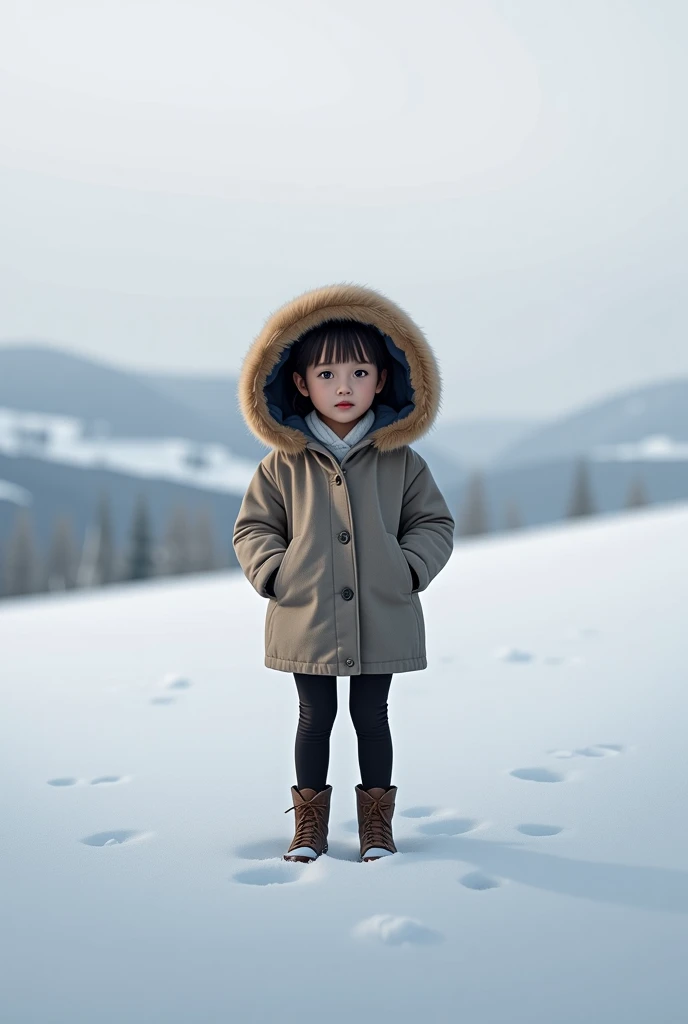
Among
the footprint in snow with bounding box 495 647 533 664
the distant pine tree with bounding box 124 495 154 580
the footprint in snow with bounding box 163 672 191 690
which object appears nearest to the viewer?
the footprint in snow with bounding box 163 672 191 690

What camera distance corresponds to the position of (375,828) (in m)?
2.54

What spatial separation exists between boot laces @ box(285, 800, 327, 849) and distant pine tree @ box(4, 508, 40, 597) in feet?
120

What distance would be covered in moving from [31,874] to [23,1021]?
706 millimetres

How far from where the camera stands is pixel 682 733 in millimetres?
3385

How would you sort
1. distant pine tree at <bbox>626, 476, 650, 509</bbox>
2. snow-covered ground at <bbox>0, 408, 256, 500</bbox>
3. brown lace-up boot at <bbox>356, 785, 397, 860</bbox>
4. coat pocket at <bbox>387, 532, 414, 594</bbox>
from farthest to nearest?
1. snow-covered ground at <bbox>0, 408, 256, 500</bbox>
2. distant pine tree at <bbox>626, 476, 650, 509</bbox>
3. coat pocket at <bbox>387, 532, 414, 594</bbox>
4. brown lace-up boot at <bbox>356, 785, 397, 860</bbox>

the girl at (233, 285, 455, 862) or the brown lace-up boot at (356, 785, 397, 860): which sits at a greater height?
the girl at (233, 285, 455, 862)

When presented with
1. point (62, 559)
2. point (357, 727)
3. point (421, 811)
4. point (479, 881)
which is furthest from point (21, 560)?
point (479, 881)

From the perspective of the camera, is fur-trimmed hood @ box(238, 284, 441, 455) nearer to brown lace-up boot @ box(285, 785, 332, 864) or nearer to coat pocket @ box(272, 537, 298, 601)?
coat pocket @ box(272, 537, 298, 601)

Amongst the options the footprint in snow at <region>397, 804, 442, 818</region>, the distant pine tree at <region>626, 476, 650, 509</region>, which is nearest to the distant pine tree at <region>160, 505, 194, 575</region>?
the distant pine tree at <region>626, 476, 650, 509</region>

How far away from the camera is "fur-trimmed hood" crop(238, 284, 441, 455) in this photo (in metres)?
2.62

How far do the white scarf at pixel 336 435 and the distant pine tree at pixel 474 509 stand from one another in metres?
35.1

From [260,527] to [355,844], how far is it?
921mm

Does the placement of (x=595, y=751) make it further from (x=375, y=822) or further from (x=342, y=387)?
(x=342, y=387)

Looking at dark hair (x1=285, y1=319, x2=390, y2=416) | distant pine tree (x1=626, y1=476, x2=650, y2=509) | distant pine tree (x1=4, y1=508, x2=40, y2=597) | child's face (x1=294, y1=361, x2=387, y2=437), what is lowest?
child's face (x1=294, y1=361, x2=387, y2=437)
